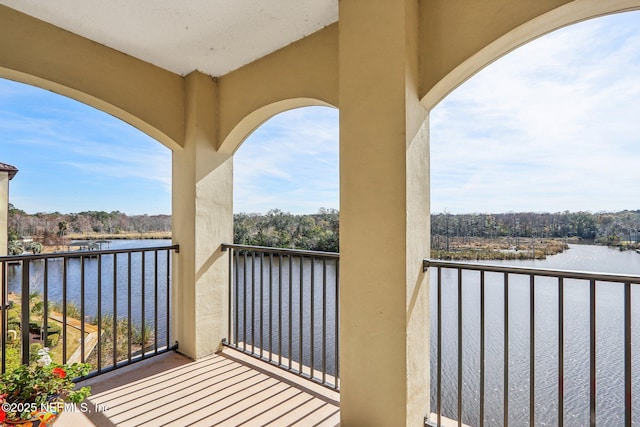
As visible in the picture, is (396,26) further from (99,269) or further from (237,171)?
(99,269)

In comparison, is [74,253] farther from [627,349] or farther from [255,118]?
[627,349]

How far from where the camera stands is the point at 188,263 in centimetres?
280

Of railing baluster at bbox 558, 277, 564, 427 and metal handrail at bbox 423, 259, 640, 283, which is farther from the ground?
metal handrail at bbox 423, 259, 640, 283

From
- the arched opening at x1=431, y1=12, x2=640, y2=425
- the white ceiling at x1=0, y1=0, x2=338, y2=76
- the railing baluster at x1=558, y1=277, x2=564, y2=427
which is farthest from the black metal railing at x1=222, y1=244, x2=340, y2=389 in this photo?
the white ceiling at x1=0, y1=0, x2=338, y2=76

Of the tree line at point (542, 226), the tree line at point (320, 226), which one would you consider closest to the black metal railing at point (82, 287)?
the tree line at point (320, 226)

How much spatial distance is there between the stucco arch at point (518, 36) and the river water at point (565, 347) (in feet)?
3.46

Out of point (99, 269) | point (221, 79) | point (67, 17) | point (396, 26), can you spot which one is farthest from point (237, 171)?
point (396, 26)

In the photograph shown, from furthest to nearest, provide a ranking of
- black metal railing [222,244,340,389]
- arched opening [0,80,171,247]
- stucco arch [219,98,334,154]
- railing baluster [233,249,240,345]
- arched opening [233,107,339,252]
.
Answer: arched opening [0,80,171,247] → railing baluster [233,249,240,345] → arched opening [233,107,339,252] → stucco arch [219,98,334,154] → black metal railing [222,244,340,389]

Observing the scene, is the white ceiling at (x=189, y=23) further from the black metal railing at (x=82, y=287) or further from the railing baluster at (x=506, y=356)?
the railing baluster at (x=506, y=356)

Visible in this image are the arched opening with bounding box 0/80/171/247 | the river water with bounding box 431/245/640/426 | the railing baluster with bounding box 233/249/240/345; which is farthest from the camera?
the arched opening with bounding box 0/80/171/247

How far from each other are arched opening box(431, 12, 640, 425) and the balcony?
0.05ft

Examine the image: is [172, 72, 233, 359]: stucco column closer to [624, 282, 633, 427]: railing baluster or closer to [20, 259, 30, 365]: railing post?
[20, 259, 30, 365]: railing post

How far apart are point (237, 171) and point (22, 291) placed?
188cm

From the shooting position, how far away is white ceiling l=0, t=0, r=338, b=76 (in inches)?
77.0
